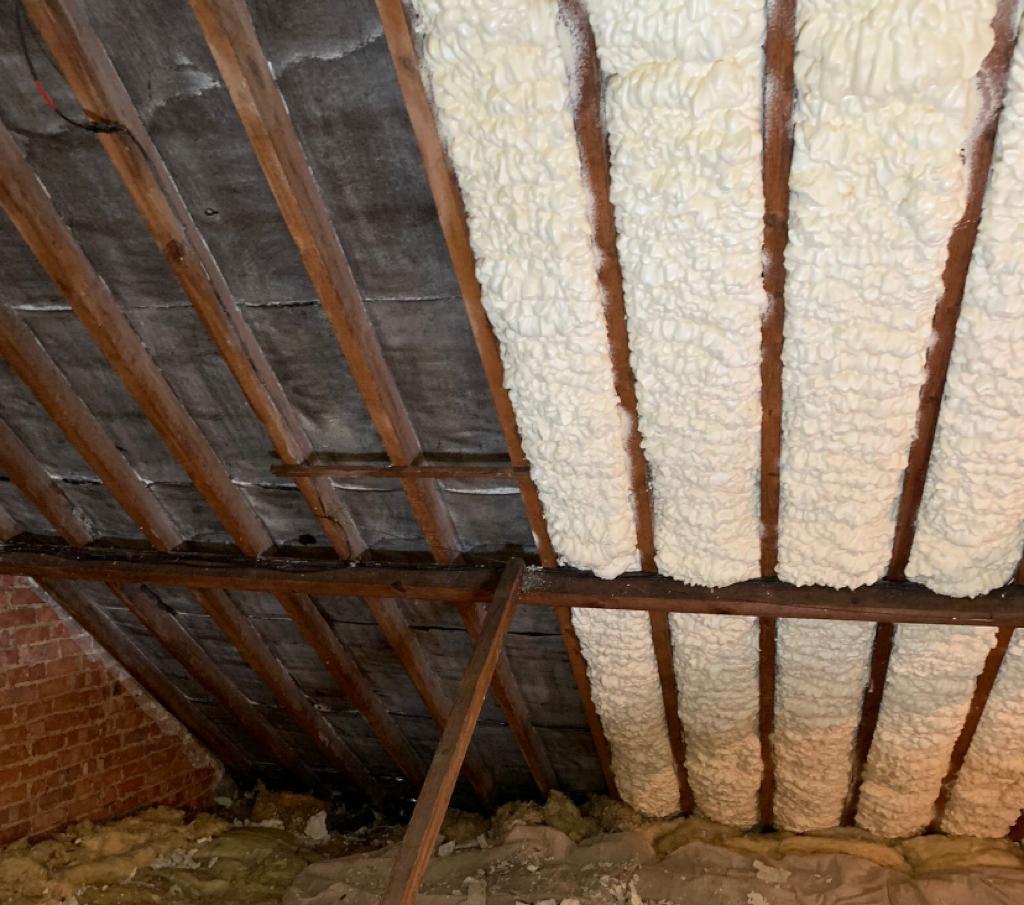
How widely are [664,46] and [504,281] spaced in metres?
0.70

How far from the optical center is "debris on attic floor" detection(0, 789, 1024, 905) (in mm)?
3762

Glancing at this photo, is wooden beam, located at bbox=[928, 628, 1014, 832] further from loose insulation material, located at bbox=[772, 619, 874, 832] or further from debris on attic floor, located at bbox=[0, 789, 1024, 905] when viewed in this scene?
loose insulation material, located at bbox=[772, 619, 874, 832]

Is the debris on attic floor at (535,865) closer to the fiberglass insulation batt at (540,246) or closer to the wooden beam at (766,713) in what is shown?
the wooden beam at (766,713)

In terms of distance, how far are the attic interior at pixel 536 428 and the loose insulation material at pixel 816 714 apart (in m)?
0.02

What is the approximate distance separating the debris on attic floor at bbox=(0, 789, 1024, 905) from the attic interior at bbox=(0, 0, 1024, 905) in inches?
1.1

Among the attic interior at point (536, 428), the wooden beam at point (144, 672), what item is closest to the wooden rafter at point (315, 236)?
the attic interior at point (536, 428)

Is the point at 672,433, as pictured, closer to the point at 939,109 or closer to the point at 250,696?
the point at 939,109

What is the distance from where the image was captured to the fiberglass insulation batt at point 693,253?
1.72 m

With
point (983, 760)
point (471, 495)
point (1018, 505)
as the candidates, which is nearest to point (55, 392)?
point (471, 495)

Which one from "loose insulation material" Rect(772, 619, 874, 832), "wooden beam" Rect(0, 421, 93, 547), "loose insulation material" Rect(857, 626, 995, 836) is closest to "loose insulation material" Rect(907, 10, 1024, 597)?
"loose insulation material" Rect(857, 626, 995, 836)

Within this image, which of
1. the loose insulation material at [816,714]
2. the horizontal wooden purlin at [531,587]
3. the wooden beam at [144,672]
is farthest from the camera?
the wooden beam at [144,672]

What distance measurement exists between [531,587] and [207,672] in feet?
7.84

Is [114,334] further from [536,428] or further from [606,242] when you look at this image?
[606,242]

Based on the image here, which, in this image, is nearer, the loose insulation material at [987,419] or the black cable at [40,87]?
the loose insulation material at [987,419]
